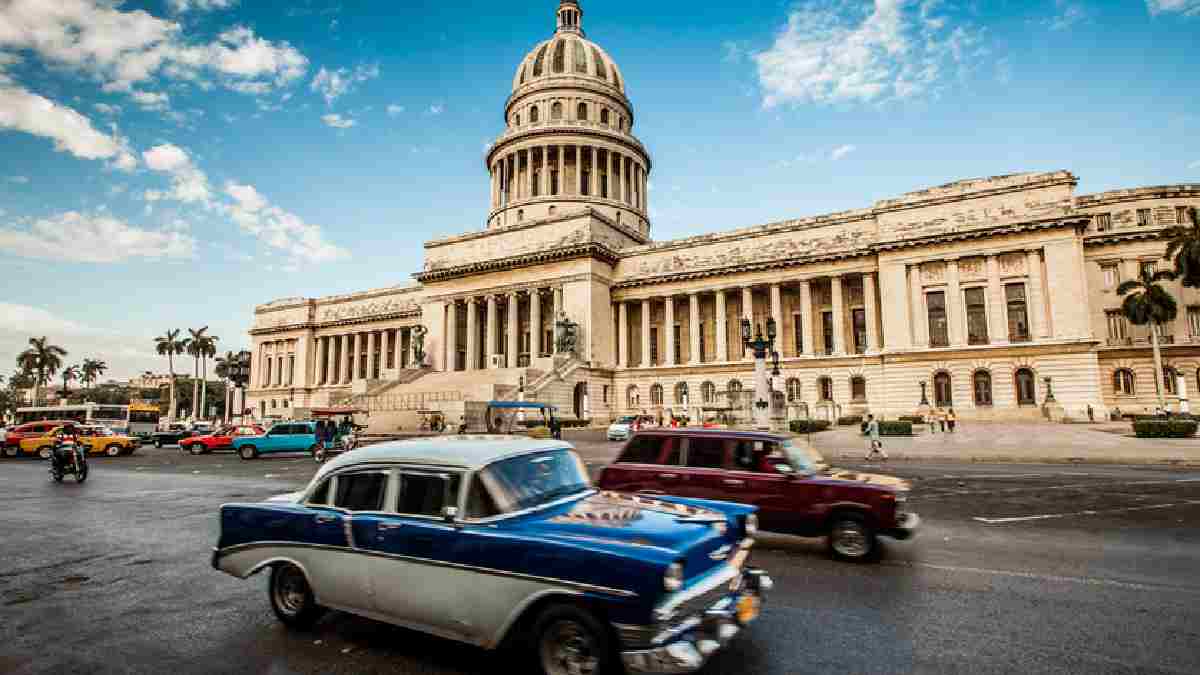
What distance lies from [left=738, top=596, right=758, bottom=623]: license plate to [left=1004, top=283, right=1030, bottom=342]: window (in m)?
43.5

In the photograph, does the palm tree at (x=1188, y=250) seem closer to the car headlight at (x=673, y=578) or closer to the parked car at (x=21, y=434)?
the car headlight at (x=673, y=578)

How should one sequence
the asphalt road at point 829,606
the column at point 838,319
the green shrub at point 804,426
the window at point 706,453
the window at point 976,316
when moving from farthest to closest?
the column at point 838,319, the window at point 976,316, the green shrub at point 804,426, the window at point 706,453, the asphalt road at point 829,606

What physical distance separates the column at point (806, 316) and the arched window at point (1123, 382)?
2040cm

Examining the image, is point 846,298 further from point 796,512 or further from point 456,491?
point 456,491

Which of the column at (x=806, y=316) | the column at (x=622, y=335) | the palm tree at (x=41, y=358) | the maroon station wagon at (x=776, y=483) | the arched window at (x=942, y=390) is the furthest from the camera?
the palm tree at (x=41, y=358)

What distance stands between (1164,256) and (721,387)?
1234 inches

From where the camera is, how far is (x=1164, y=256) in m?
41.7

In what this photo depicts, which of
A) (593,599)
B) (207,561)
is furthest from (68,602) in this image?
(593,599)

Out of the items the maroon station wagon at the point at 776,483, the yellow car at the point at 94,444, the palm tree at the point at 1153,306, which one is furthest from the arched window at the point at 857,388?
the yellow car at the point at 94,444

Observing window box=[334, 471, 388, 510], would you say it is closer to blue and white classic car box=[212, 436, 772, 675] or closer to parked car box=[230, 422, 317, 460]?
blue and white classic car box=[212, 436, 772, 675]

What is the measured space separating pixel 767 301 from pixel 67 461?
4524cm

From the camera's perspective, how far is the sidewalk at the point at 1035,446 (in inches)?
786

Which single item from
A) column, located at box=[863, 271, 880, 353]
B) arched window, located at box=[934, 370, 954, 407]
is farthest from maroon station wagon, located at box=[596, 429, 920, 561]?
column, located at box=[863, 271, 880, 353]

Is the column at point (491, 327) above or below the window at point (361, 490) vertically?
above
